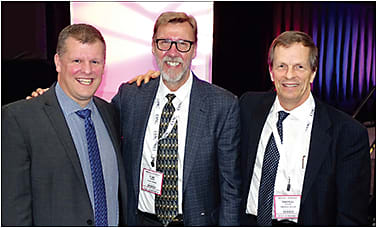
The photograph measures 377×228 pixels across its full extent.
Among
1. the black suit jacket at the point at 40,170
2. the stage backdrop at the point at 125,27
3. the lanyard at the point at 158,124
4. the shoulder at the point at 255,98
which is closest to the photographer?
the black suit jacket at the point at 40,170

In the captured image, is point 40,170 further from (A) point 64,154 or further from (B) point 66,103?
(B) point 66,103

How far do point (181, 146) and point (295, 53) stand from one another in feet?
2.82

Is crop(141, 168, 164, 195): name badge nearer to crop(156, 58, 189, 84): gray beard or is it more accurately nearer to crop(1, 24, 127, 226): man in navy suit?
crop(1, 24, 127, 226): man in navy suit

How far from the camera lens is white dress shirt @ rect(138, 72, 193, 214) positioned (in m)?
2.34

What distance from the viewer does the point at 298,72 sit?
2301 millimetres

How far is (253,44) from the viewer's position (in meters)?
8.51

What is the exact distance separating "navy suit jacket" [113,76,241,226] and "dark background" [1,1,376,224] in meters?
1.96

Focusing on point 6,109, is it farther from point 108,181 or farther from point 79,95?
point 108,181

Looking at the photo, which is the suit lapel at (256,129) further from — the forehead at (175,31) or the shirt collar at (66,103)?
the shirt collar at (66,103)

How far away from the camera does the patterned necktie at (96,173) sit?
6.75ft

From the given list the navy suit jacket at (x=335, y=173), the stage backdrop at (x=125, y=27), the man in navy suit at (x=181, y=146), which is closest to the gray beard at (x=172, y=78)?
the man in navy suit at (x=181, y=146)

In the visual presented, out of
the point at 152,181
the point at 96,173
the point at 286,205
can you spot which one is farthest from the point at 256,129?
the point at 96,173

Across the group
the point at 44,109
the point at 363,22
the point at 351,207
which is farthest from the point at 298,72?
the point at 363,22

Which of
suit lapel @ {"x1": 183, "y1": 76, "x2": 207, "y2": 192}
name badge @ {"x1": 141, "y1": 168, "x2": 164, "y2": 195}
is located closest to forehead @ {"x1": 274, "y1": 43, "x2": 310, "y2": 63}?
suit lapel @ {"x1": 183, "y1": 76, "x2": 207, "y2": 192}
